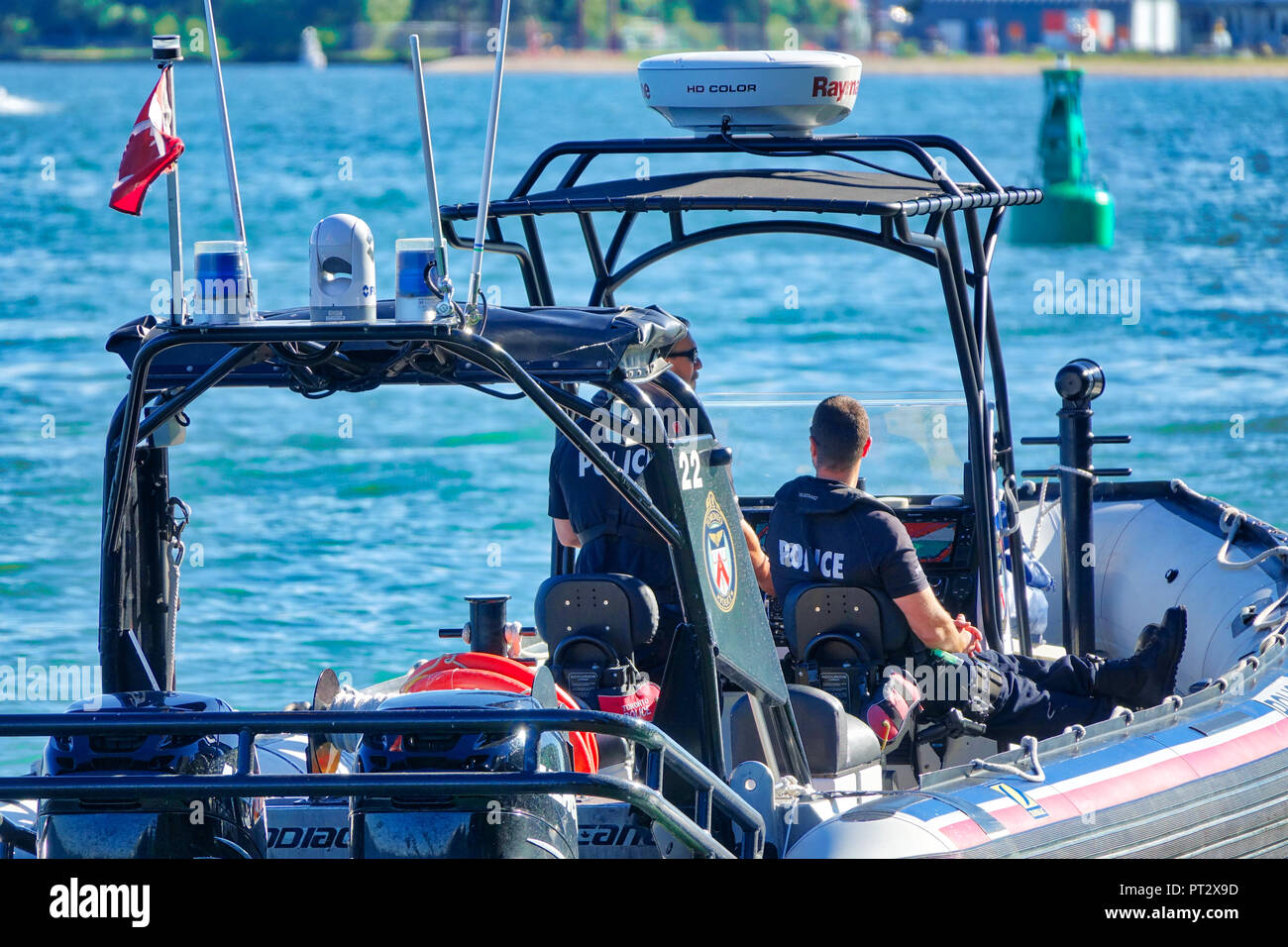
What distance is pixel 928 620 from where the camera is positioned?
4711mm

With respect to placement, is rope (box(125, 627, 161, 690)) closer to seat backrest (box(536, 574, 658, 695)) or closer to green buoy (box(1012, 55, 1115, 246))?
seat backrest (box(536, 574, 658, 695))

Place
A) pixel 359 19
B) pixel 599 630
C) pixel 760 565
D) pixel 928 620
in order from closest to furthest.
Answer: pixel 599 630 < pixel 928 620 < pixel 760 565 < pixel 359 19

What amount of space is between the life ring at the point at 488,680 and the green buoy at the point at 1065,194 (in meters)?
21.9

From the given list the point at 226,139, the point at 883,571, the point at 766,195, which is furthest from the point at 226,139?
the point at 883,571

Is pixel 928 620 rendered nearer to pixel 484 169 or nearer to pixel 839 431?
pixel 839 431

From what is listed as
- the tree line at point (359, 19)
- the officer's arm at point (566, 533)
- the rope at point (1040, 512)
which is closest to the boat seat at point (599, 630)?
the officer's arm at point (566, 533)

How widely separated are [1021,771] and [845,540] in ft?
2.54

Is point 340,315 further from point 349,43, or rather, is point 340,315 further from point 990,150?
point 349,43

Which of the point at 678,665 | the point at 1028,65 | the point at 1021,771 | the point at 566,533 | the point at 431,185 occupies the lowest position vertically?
the point at 1021,771

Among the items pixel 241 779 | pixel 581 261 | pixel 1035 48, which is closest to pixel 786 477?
pixel 241 779

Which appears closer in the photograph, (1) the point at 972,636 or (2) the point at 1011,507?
(1) the point at 972,636

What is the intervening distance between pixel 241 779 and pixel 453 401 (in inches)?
549

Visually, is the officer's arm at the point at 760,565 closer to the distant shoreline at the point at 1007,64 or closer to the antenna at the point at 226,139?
the antenna at the point at 226,139
